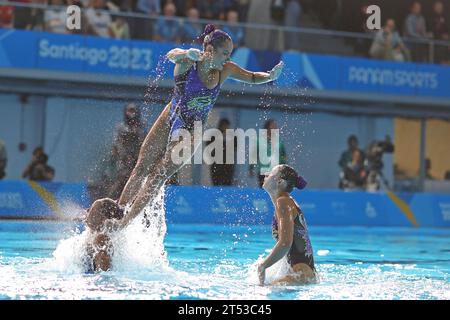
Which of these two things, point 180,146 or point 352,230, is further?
point 352,230

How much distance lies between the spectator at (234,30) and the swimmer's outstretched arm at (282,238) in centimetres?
1079

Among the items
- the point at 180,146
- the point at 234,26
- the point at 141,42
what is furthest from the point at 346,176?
the point at 180,146

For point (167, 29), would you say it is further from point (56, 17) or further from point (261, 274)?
point (261, 274)

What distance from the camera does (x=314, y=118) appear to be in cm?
2080

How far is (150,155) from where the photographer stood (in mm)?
8539

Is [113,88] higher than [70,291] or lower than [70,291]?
→ higher

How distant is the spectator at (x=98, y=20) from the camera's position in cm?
1694

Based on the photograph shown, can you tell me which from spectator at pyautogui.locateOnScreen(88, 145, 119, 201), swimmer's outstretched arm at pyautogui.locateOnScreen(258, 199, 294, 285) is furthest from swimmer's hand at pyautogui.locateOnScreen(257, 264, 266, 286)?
spectator at pyautogui.locateOnScreen(88, 145, 119, 201)

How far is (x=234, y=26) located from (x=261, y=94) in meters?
2.09

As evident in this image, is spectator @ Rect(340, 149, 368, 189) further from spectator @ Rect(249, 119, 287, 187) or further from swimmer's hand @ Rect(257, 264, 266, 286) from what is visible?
swimmer's hand @ Rect(257, 264, 266, 286)

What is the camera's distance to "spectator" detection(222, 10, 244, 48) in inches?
691

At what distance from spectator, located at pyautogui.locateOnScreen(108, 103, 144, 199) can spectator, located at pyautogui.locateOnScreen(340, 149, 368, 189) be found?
4.45 m
